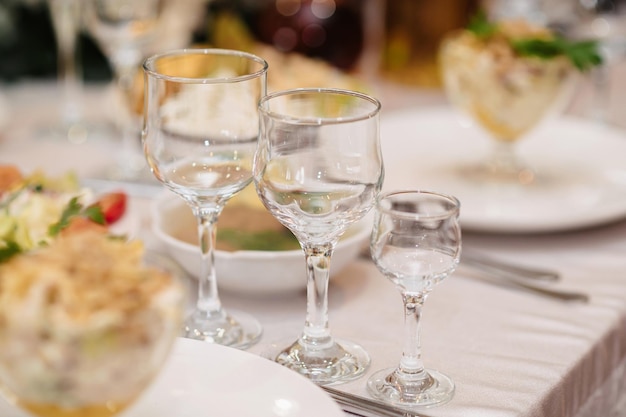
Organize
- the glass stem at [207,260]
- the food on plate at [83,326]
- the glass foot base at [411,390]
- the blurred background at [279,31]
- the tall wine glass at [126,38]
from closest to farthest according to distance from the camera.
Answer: the food on plate at [83,326]
the glass foot base at [411,390]
the glass stem at [207,260]
the tall wine glass at [126,38]
the blurred background at [279,31]

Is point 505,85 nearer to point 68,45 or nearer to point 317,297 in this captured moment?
point 317,297

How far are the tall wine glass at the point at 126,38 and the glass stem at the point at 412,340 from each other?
78cm

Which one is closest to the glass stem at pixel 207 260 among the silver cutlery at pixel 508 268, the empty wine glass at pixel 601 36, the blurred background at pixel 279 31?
the silver cutlery at pixel 508 268

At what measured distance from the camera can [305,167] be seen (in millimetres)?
837

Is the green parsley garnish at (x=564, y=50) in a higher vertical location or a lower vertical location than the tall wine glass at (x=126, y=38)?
higher

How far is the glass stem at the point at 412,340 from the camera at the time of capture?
836 millimetres

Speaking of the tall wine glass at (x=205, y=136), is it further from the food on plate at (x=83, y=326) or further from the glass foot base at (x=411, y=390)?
the food on plate at (x=83, y=326)

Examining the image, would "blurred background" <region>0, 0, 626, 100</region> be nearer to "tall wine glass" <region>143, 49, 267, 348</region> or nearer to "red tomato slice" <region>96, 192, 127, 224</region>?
"red tomato slice" <region>96, 192, 127, 224</region>

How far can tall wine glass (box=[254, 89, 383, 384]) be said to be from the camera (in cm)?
81

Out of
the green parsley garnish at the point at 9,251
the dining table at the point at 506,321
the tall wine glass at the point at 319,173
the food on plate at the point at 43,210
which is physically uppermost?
the tall wine glass at the point at 319,173

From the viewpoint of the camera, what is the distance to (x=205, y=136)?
932mm

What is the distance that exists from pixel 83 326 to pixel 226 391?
0.20 m

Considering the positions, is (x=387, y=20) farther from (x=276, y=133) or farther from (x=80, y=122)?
(x=276, y=133)

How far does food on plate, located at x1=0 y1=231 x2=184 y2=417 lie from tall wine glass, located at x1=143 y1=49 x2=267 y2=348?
0.88ft
